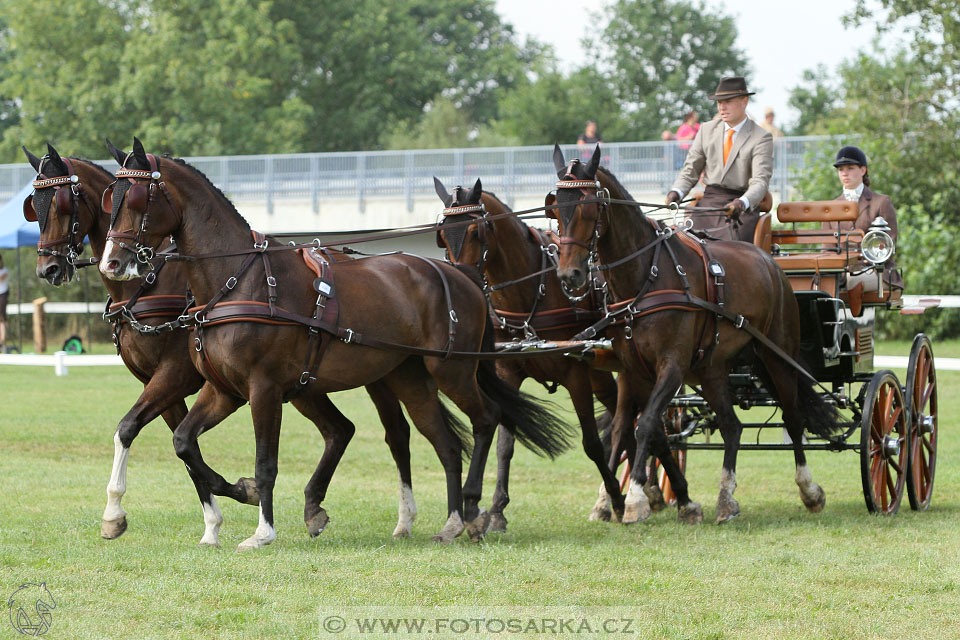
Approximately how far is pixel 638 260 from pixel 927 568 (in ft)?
8.09

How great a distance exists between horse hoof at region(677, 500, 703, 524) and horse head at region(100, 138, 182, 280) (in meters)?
3.77

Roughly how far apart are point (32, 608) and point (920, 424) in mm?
6336

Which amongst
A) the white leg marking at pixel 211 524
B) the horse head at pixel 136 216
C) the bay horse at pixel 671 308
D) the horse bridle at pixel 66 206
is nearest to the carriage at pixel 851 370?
the bay horse at pixel 671 308

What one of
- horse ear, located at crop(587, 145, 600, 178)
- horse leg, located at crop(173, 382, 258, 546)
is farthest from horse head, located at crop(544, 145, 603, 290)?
horse leg, located at crop(173, 382, 258, 546)

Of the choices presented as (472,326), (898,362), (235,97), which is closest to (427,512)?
(472,326)

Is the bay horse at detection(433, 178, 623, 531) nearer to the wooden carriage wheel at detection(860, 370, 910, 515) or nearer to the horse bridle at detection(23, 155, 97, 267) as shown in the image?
the wooden carriage wheel at detection(860, 370, 910, 515)

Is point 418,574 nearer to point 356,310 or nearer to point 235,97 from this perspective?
point 356,310

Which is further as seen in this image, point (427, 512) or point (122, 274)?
point (427, 512)

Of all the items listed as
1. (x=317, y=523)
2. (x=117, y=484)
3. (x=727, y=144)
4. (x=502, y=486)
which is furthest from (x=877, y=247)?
(x=117, y=484)

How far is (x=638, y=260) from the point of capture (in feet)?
25.6

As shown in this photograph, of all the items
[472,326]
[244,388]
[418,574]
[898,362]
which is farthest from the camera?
[898,362]

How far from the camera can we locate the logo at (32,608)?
16.7ft

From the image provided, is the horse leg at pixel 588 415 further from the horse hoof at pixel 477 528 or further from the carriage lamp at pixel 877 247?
the carriage lamp at pixel 877 247

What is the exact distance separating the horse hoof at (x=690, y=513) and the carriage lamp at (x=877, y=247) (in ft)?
6.84
